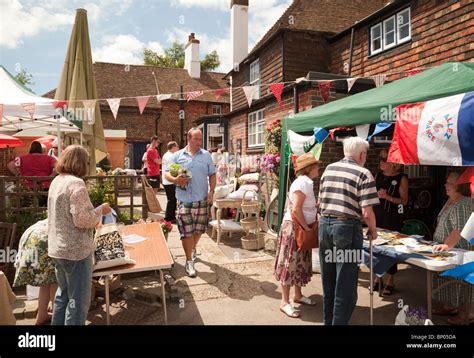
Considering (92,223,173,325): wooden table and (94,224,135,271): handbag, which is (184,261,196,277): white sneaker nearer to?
(92,223,173,325): wooden table

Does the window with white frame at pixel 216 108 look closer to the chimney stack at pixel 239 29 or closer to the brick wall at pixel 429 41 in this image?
the chimney stack at pixel 239 29

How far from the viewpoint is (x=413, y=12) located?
28.2ft

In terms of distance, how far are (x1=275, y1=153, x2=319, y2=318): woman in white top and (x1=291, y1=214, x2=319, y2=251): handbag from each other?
55 millimetres

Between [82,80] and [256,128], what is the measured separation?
764 cm

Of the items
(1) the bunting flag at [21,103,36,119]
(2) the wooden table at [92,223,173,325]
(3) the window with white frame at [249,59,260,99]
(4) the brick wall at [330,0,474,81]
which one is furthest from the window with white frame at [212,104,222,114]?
(2) the wooden table at [92,223,173,325]

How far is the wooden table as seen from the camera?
10.3 feet

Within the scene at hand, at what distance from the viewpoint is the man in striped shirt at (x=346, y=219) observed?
9.94 feet

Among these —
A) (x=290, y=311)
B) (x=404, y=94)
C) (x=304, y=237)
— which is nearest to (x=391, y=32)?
(x=404, y=94)

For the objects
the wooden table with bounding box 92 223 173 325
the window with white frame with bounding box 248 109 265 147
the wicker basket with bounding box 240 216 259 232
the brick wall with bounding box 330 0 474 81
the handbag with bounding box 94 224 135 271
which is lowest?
the wicker basket with bounding box 240 216 259 232

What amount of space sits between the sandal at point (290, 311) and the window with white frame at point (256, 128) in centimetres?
871

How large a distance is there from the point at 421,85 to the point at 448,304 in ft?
8.43

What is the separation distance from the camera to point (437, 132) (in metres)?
3.30

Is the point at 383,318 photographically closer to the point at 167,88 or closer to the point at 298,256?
the point at 298,256
